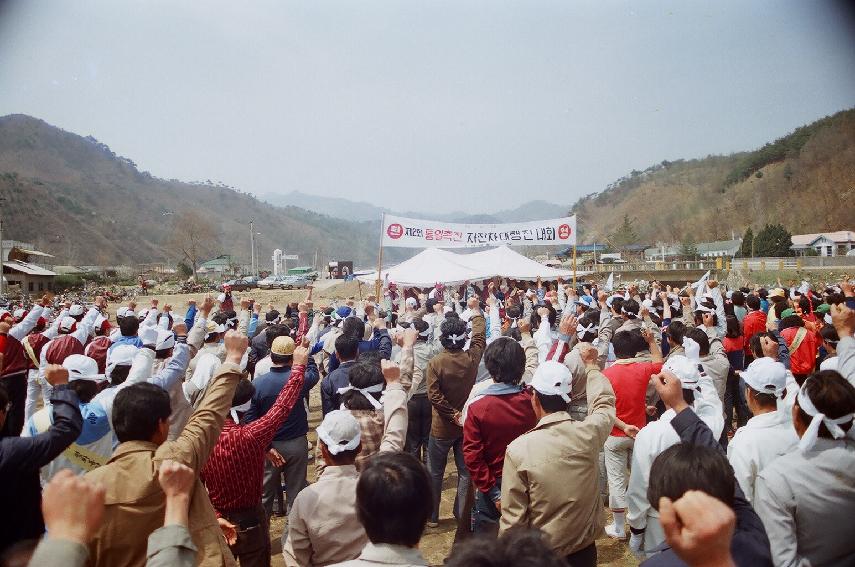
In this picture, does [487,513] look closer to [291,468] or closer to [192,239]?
[291,468]

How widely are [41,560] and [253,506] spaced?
181cm

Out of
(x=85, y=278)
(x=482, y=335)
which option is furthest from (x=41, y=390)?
(x=85, y=278)

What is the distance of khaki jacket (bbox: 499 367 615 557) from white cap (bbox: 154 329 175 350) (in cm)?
268

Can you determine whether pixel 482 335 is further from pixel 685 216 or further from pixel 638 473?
pixel 685 216

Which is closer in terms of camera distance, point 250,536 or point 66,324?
point 250,536

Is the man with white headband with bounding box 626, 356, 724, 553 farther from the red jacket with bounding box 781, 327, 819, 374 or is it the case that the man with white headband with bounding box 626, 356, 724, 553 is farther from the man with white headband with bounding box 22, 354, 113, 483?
the red jacket with bounding box 781, 327, 819, 374

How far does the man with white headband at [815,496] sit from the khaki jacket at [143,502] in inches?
83.5

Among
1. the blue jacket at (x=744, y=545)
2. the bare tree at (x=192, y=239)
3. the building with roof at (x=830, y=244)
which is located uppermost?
the bare tree at (x=192, y=239)

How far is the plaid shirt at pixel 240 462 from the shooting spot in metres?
2.89

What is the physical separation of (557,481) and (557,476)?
0.9 inches

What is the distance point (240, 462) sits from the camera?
292cm

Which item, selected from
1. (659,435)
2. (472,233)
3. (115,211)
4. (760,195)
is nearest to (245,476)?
(659,435)

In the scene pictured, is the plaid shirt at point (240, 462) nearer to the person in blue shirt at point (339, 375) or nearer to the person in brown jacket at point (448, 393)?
the person in blue shirt at point (339, 375)

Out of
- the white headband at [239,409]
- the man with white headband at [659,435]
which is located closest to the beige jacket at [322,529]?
the white headband at [239,409]
